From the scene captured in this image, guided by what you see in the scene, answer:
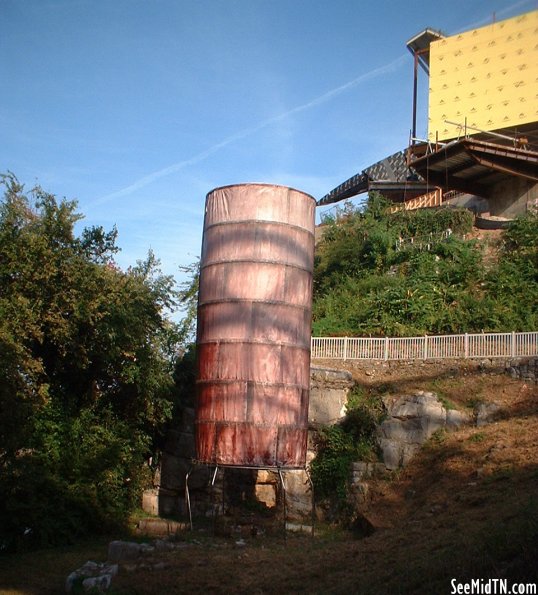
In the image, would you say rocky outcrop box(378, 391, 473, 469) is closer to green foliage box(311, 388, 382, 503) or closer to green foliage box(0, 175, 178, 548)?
green foliage box(311, 388, 382, 503)

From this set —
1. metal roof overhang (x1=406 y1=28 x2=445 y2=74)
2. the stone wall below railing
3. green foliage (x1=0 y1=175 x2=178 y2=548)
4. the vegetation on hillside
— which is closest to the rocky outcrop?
the stone wall below railing

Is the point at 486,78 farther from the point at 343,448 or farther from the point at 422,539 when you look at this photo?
the point at 422,539

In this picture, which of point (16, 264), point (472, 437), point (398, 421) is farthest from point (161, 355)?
point (472, 437)

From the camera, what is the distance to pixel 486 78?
1436 inches

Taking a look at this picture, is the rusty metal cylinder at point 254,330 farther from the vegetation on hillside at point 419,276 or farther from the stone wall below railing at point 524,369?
the vegetation on hillside at point 419,276

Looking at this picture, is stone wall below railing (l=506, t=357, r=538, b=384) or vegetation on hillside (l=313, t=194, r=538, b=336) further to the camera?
vegetation on hillside (l=313, t=194, r=538, b=336)

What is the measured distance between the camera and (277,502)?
20344 mm

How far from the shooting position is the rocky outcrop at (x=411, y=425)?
18641 mm

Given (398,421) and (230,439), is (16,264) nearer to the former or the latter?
(230,439)

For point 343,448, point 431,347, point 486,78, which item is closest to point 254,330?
point 343,448

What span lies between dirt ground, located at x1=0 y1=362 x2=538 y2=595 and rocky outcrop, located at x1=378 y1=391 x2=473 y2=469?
1.21 ft

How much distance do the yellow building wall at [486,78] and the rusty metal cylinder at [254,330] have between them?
22.2 m

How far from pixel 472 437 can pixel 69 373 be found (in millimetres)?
12125

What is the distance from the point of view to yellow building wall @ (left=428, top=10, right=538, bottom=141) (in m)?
34.9
